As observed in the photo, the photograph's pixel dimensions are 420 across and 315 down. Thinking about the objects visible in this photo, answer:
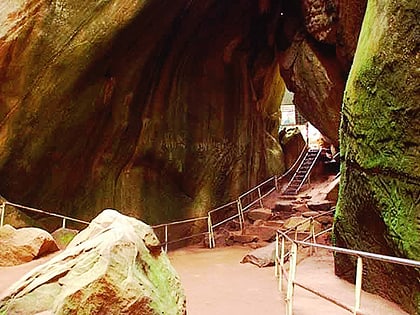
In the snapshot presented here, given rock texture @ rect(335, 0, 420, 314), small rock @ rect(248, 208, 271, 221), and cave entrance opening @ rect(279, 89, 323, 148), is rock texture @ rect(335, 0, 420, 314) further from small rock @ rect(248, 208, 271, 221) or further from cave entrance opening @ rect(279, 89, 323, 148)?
cave entrance opening @ rect(279, 89, 323, 148)

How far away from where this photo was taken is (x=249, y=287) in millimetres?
6695

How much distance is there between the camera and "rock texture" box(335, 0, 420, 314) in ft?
15.4

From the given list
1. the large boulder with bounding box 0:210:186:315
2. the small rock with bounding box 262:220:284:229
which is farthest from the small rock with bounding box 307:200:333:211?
the large boulder with bounding box 0:210:186:315

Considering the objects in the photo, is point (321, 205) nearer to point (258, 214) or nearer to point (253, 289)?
point (258, 214)

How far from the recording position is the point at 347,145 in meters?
6.35

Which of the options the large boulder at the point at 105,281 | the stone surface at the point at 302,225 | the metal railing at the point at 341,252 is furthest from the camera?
the stone surface at the point at 302,225

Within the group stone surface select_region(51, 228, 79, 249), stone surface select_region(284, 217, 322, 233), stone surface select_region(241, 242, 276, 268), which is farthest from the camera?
stone surface select_region(284, 217, 322, 233)

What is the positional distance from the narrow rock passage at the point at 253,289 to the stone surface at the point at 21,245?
2372 millimetres

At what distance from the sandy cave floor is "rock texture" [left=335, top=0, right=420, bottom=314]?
515 millimetres

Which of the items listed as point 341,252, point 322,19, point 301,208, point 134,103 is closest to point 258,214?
point 301,208

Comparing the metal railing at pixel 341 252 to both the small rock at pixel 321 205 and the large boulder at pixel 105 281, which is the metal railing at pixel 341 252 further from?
the small rock at pixel 321 205

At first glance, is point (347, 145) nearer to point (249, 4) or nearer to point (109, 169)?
→ point (109, 169)

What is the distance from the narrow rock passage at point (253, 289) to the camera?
5.11 metres

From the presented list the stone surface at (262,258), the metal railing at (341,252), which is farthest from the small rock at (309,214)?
the metal railing at (341,252)
